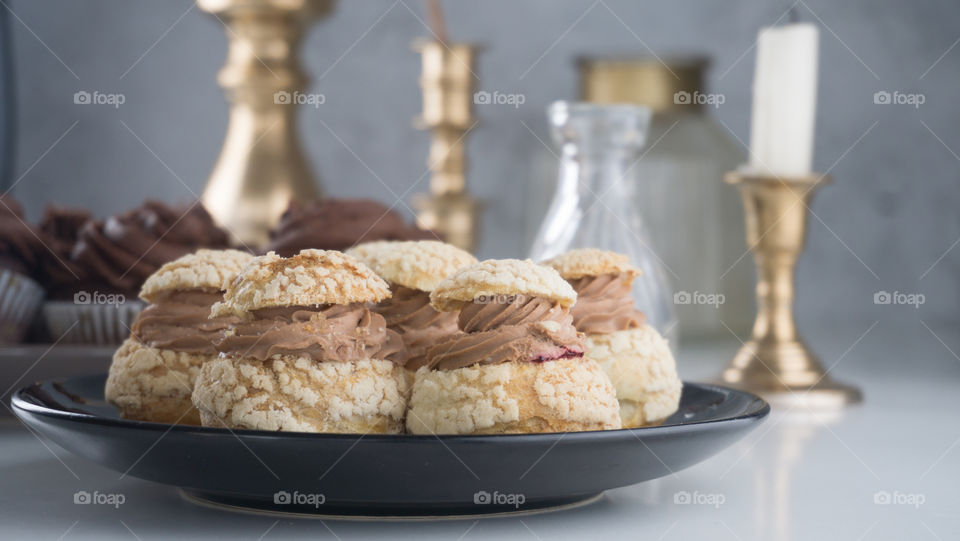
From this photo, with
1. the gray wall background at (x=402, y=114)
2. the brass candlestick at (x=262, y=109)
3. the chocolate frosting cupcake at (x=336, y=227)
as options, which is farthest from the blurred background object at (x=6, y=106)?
the chocolate frosting cupcake at (x=336, y=227)

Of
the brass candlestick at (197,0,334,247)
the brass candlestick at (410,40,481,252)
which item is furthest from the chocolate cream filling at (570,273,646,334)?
the brass candlestick at (410,40,481,252)

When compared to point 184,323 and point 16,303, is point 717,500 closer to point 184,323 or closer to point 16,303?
point 184,323

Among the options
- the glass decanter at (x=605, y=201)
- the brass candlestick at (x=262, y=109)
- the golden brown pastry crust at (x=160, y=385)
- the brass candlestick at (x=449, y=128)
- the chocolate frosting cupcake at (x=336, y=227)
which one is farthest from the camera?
the brass candlestick at (x=449, y=128)

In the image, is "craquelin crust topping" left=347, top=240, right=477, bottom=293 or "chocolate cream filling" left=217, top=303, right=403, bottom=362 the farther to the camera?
"craquelin crust topping" left=347, top=240, right=477, bottom=293

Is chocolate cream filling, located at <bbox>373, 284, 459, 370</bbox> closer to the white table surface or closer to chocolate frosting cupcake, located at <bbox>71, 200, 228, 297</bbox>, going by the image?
the white table surface

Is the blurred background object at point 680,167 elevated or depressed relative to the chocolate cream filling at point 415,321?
elevated

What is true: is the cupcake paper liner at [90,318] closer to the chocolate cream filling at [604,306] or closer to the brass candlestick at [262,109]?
the brass candlestick at [262,109]

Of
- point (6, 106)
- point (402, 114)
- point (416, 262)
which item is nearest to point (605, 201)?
point (416, 262)

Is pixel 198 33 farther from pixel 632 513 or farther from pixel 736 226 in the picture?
pixel 632 513
